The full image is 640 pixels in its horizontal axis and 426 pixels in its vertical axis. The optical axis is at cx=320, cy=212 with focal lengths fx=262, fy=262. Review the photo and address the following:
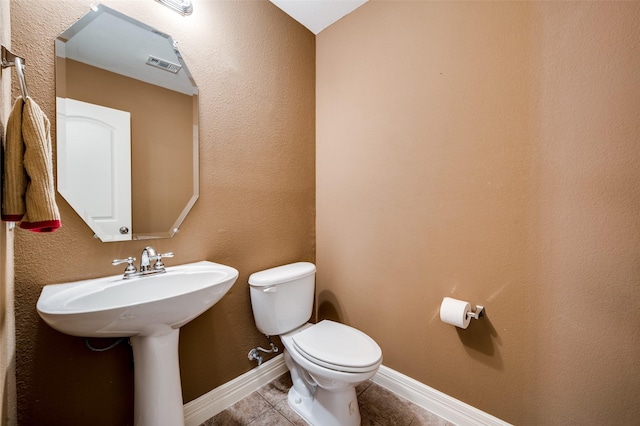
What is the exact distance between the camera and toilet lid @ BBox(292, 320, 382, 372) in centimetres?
115

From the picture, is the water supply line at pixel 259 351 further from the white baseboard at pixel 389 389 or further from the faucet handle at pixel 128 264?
the faucet handle at pixel 128 264

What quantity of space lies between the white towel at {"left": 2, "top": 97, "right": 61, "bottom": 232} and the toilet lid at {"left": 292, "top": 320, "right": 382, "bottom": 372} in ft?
3.53

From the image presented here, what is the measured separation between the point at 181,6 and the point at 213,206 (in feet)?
3.17

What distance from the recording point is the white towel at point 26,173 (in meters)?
0.66

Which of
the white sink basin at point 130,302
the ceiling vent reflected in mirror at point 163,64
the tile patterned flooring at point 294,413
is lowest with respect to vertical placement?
the tile patterned flooring at point 294,413

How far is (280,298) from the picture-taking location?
1.48 metres

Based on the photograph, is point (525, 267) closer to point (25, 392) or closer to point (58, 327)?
point (58, 327)

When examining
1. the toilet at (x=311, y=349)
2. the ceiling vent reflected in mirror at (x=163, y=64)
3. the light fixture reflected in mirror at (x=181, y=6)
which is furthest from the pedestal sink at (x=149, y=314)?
the light fixture reflected in mirror at (x=181, y=6)

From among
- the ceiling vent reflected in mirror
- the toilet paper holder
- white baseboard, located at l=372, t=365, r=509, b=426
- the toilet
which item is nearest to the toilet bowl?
the toilet

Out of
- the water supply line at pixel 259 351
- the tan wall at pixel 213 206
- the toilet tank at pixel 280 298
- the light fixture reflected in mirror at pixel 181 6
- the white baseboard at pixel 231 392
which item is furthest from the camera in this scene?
the water supply line at pixel 259 351

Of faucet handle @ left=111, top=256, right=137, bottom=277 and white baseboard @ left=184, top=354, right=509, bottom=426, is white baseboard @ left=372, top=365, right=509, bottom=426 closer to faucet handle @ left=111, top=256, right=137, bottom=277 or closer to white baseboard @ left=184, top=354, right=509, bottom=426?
white baseboard @ left=184, top=354, right=509, bottom=426

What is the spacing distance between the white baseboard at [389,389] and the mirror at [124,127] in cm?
91

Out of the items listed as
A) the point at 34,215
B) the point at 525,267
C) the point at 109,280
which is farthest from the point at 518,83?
the point at 109,280

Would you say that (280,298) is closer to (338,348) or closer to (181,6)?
(338,348)
